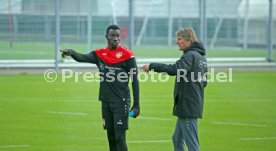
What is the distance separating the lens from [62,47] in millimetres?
31000

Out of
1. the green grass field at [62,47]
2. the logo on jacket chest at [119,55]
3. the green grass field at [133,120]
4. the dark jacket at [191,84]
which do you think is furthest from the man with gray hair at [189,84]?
the green grass field at [62,47]

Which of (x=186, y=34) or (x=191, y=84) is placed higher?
(x=186, y=34)

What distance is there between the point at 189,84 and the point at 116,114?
118 cm

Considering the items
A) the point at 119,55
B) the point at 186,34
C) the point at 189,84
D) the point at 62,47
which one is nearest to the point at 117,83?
the point at 119,55

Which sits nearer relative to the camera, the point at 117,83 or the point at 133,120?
the point at 117,83

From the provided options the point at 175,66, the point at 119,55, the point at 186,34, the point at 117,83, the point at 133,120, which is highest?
the point at 186,34

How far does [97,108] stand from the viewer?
19.3 metres

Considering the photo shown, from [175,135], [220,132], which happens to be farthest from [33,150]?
[220,132]

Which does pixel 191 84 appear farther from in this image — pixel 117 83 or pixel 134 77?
pixel 117 83

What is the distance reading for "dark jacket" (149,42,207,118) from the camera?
10.2 metres

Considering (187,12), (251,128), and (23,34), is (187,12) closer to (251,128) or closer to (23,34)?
(23,34)

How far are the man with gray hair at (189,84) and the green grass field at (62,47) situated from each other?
20.4 m

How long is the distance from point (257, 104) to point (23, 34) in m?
13.1

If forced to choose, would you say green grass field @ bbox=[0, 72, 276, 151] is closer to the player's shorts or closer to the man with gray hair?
the player's shorts
